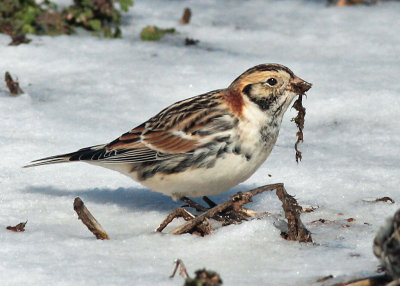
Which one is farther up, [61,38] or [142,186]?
[61,38]

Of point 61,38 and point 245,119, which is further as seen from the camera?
point 61,38

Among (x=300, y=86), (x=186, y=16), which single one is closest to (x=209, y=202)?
(x=300, y=86)

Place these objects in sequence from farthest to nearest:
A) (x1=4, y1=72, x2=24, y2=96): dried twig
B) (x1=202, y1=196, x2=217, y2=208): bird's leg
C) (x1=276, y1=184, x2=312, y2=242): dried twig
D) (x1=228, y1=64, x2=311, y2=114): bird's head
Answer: (x1=4, y1=72, x2=24, y2=96): dried twig < (x1=202, y1=196, x2=217, y2=208): bird's leg < (x1=228, y1=64, x2=311, y2=114): bird's head < (x1=276, y1=184, x2=312, y2=242): dried twig

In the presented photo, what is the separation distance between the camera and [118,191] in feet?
18.6

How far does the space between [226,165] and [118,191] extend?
1.06 meters

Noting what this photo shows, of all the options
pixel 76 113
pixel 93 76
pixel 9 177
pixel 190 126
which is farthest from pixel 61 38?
pixel 190 126

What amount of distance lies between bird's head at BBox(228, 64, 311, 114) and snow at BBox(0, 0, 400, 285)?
645 mm

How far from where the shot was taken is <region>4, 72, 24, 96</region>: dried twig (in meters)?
6.88

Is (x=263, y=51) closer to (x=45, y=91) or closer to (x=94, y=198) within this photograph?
(x=45, y=91)

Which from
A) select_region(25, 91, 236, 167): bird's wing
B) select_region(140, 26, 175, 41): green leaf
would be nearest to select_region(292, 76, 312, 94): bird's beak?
select_region(25, 91, 236, 167): bird's wing

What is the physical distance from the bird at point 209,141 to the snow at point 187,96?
279 mm

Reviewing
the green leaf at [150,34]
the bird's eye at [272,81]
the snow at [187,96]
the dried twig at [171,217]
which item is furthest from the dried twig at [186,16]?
the dried twig at [171,217]

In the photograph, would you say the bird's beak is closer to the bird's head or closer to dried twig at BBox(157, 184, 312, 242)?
the bird's head

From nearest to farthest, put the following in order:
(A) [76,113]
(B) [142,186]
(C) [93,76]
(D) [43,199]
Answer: (D) [43,199] → (B) [142,186] → (A) [76,113] → (C) [93,76]
